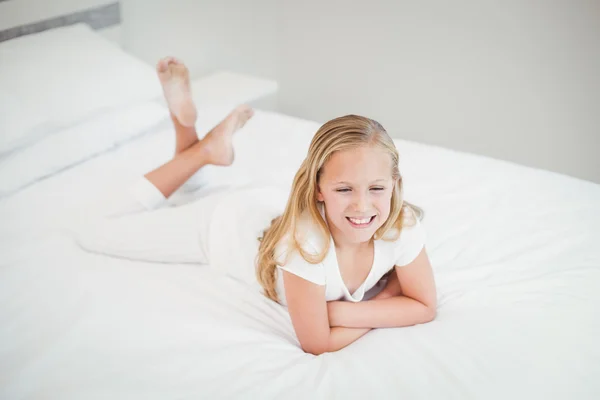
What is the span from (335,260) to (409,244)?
145 millimetres

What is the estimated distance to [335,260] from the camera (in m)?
1.11

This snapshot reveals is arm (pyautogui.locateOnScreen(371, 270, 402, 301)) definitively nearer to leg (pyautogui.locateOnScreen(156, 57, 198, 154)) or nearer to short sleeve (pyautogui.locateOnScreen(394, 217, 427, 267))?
short sleeve (pyautogui.locateOnScreen(394, 217, 427, 267))

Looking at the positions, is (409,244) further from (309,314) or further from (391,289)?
(309,314)

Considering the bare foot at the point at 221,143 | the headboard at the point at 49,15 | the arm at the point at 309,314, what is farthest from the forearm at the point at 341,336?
the headboard at the point at 49,15

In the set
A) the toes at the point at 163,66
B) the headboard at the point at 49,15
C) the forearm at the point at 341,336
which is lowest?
the forearm at the point at 341,336

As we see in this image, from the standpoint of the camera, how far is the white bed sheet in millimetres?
994

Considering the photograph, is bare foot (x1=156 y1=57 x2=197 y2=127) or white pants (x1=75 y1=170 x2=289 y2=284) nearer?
white pants (x1=75 y1=170 x2=289 y2=284)

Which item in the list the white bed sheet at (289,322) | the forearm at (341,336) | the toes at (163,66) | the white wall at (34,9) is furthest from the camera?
the white wall at (34,9)

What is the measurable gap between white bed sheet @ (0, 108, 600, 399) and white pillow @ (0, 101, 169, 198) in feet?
0.14

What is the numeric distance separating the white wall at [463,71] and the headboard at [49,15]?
0.85 metres

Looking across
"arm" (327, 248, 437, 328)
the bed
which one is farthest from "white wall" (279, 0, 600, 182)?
"arm" (327, 248, 437, 328)

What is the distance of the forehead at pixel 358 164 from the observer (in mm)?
1016

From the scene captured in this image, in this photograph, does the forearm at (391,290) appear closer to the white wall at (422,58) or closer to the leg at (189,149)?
the leg at (189,149)

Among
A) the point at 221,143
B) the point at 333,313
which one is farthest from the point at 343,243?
the point at 221,143
